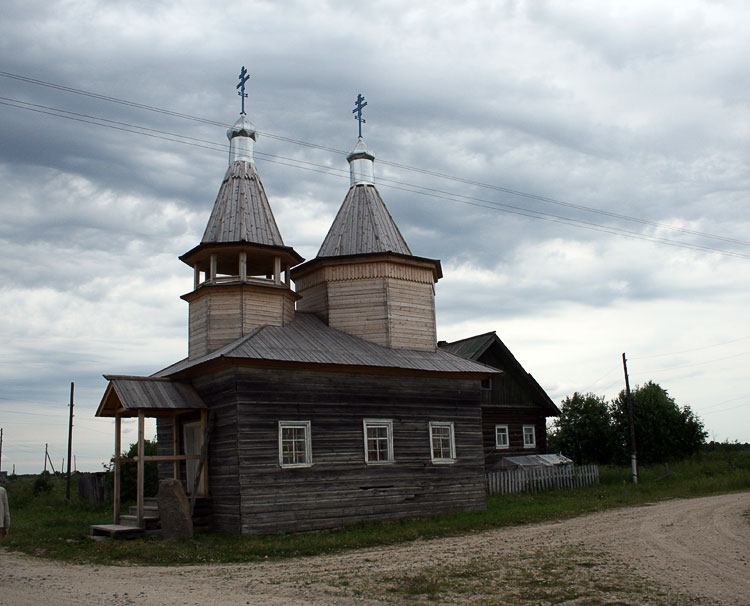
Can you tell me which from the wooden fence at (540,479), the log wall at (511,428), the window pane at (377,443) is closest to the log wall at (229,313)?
the window pane at (377,443)

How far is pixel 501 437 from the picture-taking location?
1174 inches

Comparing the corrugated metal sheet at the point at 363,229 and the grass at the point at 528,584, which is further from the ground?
the corrugated metal sheet at the point at 363,229

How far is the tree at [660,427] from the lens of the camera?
36938 mm

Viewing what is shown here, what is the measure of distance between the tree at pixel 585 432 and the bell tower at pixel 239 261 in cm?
2081

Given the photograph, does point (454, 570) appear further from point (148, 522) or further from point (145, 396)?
point (145, 396)

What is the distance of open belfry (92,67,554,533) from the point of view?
16.7 m

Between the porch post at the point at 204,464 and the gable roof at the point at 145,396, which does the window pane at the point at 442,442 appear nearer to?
the porch post at the point at 204,464

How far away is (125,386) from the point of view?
1692cm

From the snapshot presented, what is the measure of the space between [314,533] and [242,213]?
30.2 feet

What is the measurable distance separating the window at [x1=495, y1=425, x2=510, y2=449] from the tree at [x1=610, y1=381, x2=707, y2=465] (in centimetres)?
929

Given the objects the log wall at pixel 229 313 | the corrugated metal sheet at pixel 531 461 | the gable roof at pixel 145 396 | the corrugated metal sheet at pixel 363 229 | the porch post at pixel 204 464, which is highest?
the corrugated metal sheet at pixel 363 229

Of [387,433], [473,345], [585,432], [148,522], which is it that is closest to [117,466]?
[148,522]

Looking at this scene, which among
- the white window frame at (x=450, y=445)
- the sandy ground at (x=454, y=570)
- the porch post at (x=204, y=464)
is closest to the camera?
the sandy ground at (x=454, y=570)

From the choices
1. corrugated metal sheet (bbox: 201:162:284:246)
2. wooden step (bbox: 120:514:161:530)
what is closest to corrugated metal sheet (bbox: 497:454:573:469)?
corrugated metal sheet (bbox: 201:162:284:246)
